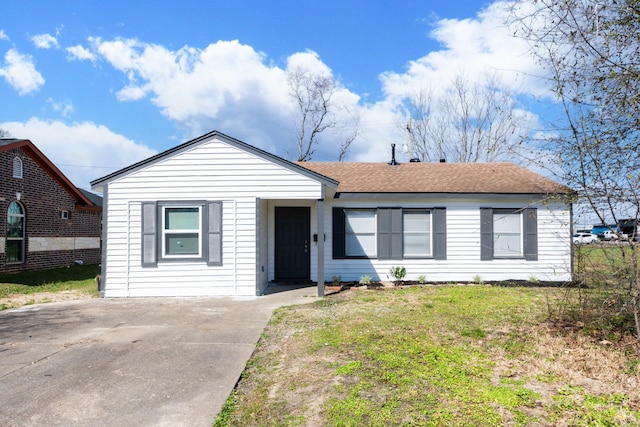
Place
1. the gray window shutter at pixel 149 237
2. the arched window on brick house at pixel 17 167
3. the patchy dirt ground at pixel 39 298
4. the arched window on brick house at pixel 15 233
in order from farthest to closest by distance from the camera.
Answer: the arched window on brick house at pixel 17 167, the arched window on brick house at pixel 15 233, the gray window shutter at pixel 149 237, the patchy dirt ground at pixel 39 298

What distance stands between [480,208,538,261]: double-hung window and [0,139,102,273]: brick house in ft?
48.7

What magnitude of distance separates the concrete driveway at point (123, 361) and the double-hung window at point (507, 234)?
6459 mm

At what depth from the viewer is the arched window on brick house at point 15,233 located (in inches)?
556

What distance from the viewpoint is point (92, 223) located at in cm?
1953

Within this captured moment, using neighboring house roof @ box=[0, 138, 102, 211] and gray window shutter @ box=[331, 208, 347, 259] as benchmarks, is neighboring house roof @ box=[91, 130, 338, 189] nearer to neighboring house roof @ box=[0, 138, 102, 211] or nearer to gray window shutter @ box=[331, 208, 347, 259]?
gray window shutter @ box=[331, 208, 347, 259]

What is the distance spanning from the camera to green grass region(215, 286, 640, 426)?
3488 millimetres

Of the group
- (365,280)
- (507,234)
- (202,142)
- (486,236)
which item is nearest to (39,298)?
(202,142)

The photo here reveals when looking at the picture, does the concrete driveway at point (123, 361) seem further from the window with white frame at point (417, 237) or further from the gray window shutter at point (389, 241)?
the window with white frame at point (417, 237)

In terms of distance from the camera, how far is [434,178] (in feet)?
42.4

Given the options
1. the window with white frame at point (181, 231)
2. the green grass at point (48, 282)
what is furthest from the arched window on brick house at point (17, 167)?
the window with white frame at point (181, 231)

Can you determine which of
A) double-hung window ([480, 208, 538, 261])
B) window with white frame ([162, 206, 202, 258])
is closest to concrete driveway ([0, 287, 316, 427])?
window with white frame ([162, 206, 202, 258])

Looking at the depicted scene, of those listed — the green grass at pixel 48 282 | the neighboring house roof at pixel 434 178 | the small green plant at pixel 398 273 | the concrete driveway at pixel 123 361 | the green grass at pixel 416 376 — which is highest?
the neighboring house roof at pixel 434 178

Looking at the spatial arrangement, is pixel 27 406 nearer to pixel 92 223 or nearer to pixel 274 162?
pixel 274 162

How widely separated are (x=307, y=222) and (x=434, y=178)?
4.15 meters
